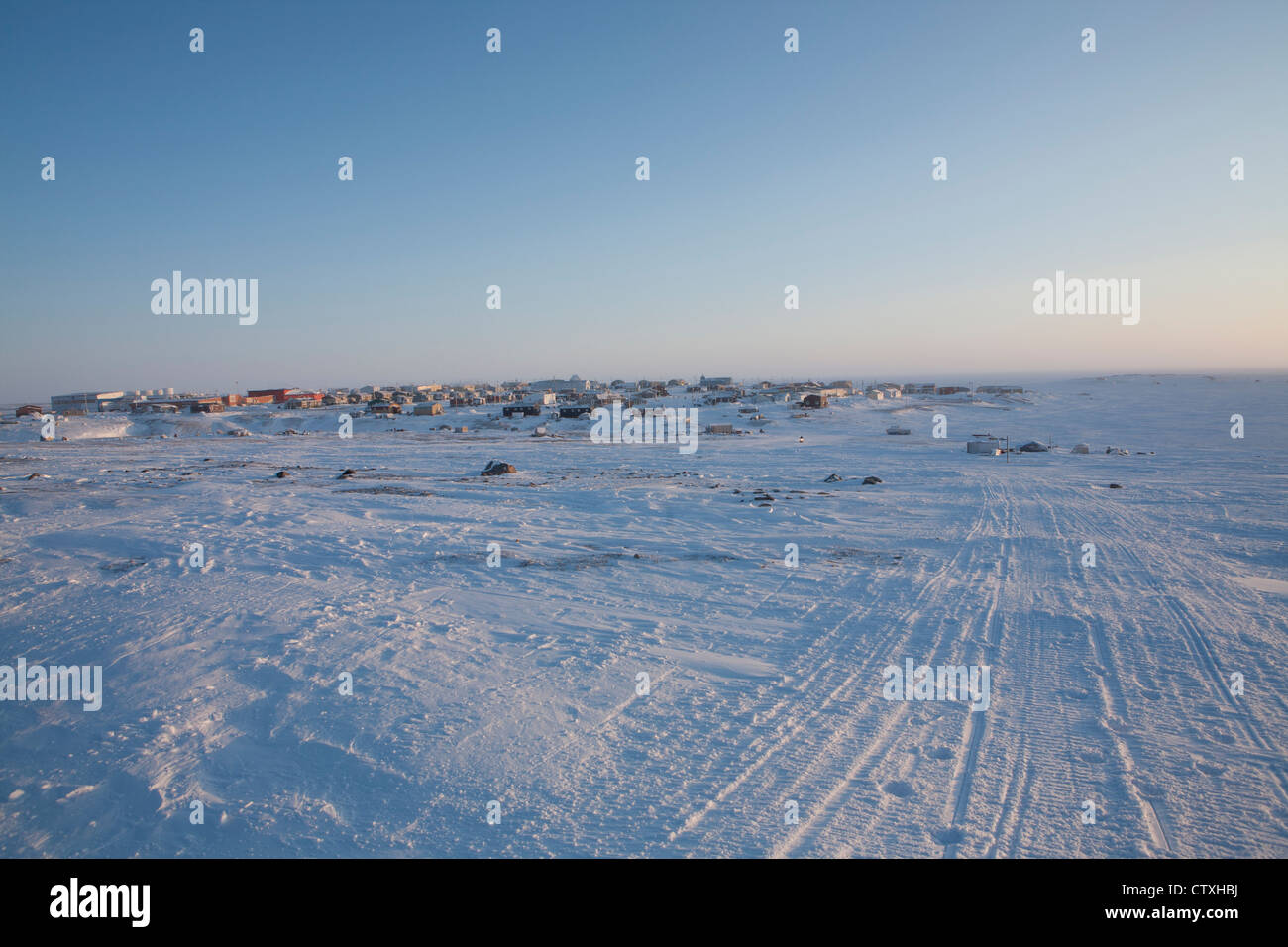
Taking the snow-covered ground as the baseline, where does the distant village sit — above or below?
above

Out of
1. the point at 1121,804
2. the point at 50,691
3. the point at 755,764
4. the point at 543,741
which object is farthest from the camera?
the point at 50,691

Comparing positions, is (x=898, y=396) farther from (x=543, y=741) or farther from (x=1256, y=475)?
(x=543, y=741)

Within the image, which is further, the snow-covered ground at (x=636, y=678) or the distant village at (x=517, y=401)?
the distant village at (x=517, y=401)

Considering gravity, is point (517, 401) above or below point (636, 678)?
above

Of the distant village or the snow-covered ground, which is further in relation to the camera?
the distant village

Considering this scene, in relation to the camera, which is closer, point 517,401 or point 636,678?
point 636,678

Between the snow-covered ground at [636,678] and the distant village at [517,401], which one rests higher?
the distant village at [517,401]

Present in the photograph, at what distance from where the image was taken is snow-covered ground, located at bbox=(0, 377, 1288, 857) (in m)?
4.48

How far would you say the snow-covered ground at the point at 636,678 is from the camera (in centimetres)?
448

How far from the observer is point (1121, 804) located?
4.69m

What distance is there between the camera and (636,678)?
22.8 ft
